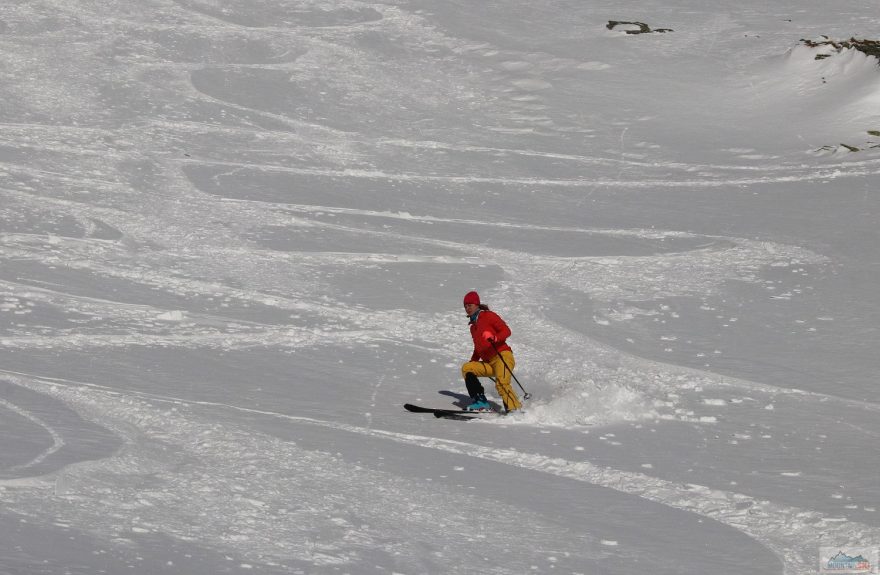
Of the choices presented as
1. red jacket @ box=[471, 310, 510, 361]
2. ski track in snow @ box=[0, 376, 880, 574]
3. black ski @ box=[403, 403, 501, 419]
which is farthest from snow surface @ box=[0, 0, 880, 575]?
red jacket @ box=[471, 310, 510, 361]

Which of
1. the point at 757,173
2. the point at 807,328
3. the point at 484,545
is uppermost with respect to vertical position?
the point at 757,173

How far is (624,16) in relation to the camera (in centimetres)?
2761

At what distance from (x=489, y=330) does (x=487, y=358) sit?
0.27m

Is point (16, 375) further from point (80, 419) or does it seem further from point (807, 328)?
point (807, 328)

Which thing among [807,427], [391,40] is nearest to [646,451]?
[807,427]

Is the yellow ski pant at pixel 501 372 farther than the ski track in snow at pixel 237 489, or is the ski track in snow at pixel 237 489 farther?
the yellow ski pant at pixel 501 372

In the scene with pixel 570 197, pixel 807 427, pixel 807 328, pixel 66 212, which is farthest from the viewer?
pixel 570 197

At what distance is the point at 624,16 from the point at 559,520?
20.9 metres

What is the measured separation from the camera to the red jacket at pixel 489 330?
10.8 meters

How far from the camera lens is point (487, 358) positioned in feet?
35.7
